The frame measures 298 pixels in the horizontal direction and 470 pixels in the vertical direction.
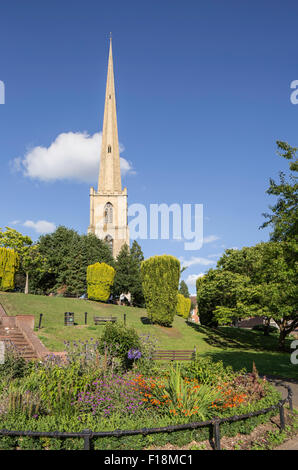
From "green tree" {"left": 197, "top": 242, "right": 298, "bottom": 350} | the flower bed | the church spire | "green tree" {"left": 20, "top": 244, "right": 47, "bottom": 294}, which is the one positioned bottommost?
the flower bed

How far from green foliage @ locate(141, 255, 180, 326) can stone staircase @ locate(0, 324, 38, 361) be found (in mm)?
12893

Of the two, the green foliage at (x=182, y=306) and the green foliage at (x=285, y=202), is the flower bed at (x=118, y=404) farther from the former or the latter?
the green foliage at (x=182, y=306)

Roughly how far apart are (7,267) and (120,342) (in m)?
23.3

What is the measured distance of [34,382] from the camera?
8.11 m

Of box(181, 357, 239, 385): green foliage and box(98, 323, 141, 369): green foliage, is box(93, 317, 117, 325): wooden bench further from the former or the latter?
box(181, 357, 239, 385): green foliage

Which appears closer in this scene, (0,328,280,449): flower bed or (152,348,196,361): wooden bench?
(0,328,280,449): flower bed

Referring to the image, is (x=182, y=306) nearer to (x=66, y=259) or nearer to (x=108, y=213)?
(x=66, y=259)

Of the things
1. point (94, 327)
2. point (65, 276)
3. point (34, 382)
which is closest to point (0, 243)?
point (65, 276)

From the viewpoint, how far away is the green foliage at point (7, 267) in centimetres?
3142

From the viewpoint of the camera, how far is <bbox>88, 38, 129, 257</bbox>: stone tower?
65.4m

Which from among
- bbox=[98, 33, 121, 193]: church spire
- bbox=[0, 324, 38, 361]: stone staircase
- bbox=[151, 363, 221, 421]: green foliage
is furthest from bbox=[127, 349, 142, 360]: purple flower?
bbox=[98, 33, 121, 193]: church spire
